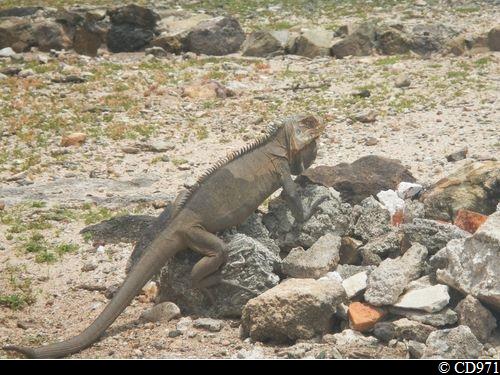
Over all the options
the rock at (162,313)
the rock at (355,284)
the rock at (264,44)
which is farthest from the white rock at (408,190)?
the rock at (264,44)

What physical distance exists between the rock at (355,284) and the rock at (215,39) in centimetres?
1218

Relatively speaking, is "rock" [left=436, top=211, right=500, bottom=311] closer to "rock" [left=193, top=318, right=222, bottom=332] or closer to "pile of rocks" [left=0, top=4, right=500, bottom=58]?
"rock" [left=193, top=318, right=222, bottom=332]

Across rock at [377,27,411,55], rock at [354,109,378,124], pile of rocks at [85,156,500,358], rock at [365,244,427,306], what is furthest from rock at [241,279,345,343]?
rock at [377,27,411,55]

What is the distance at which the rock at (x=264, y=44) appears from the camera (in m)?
17.7

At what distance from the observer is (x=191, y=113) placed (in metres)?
13.7

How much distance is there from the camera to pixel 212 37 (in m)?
18.2

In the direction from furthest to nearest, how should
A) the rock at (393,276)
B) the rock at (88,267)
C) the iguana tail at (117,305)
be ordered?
the rock at (88,267), the rock at (393,276), the iguana tail at (117,305)

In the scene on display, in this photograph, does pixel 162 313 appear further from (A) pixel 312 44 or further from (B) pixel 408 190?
(A) pixel 312 44

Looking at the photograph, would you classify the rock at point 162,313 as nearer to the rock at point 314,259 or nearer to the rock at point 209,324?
the rock at point 209,324

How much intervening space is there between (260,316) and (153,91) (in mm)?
9400

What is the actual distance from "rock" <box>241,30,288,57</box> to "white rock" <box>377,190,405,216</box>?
1001cm

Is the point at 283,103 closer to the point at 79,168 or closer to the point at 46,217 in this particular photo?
the point at 79,168

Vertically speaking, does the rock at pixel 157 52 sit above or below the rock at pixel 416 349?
below

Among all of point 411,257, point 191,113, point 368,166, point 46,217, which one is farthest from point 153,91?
point 411,257
